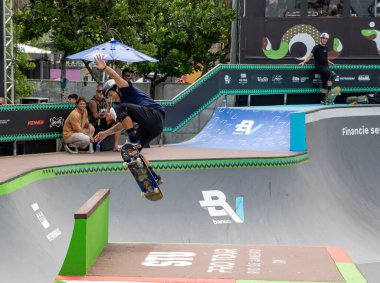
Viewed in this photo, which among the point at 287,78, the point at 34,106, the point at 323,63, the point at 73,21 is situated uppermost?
the point at 73,21

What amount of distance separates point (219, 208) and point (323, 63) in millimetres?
7901

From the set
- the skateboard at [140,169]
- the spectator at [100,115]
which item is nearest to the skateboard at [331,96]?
the spectator at [100,115]

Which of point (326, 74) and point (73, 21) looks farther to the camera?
point (73, 21)

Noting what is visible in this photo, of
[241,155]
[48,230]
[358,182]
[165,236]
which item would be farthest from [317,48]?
[48,230]

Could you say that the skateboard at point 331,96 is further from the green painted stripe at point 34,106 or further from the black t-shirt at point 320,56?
the green painted stripe at point 34,106

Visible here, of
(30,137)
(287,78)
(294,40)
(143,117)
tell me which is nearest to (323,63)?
(287,78)

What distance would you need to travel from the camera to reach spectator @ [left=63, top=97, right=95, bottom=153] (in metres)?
15.0

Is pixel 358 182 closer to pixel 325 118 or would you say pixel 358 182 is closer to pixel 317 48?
pixel 325 118

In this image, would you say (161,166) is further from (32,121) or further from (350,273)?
(350,273)

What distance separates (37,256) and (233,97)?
33.0ft

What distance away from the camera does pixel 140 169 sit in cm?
988

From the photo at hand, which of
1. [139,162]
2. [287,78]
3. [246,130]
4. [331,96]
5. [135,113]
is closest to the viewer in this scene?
[135,113]

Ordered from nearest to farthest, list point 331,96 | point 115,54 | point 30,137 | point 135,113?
point 135,113 → point 30,137 → point 115,54 → point 331,96

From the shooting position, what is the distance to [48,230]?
442 inches
